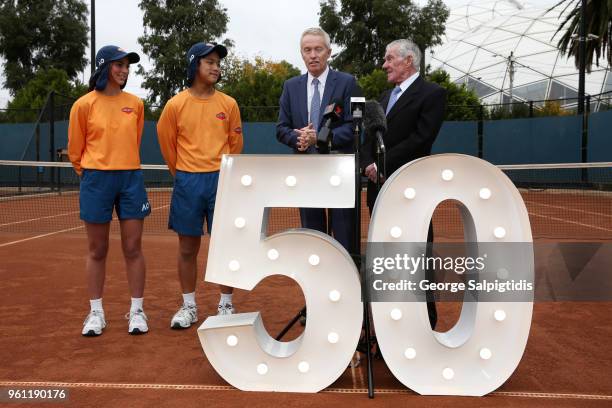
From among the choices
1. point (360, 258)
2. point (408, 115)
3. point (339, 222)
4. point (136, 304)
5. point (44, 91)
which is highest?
point (44, 91)

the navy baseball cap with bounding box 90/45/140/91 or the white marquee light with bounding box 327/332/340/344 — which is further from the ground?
the navy baseball cap with bounding box 90/45/140/91

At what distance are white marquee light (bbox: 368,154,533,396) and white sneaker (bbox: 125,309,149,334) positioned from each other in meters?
2.02

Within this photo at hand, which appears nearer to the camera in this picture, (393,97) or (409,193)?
(409,193)

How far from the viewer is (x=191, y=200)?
14.3 ft

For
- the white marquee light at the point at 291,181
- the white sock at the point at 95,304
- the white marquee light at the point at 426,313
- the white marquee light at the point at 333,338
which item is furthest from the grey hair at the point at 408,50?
the white sock at the point at 95,304

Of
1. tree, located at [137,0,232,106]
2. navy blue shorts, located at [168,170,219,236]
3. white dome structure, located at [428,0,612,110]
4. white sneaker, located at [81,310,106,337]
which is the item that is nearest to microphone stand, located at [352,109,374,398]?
navy blue shorts, located at [168,170,219,236]

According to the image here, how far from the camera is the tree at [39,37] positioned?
4034cm

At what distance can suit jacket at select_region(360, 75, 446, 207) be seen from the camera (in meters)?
3.87

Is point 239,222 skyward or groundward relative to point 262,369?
skyward

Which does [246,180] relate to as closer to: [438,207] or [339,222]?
[339,222]

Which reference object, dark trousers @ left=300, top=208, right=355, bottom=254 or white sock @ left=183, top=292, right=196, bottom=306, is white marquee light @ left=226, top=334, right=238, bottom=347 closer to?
dark trousers @ left=300, top=208, right=355, bottom=254

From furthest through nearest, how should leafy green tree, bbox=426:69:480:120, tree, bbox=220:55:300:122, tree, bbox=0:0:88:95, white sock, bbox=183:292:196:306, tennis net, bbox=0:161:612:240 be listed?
tree, bbox=0:0:88:95 < leafy green tree, bbox=426:69:480:120 < tree, bbox=220:55:300:122 < tennis net, bbox=0:161:612:240 < white sock, bbox=183:292:196:306

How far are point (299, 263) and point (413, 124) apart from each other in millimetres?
1347

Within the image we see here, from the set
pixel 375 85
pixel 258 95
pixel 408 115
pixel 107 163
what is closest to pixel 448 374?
pixel 408 115
